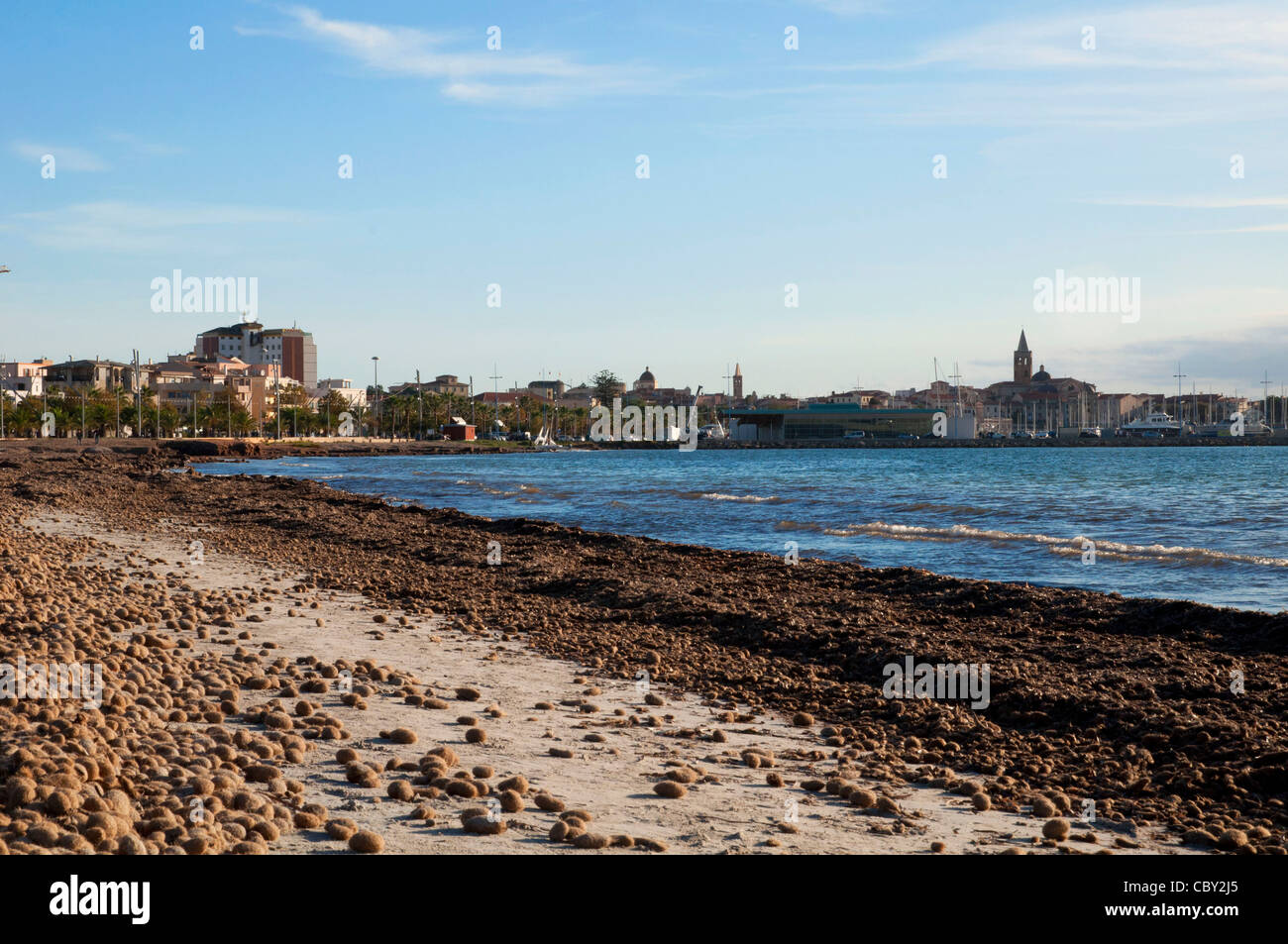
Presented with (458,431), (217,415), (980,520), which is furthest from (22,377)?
Answer: (980,520)

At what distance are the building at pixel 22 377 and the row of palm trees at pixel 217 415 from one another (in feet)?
76.3

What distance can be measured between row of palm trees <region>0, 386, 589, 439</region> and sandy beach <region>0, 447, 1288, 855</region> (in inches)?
4585

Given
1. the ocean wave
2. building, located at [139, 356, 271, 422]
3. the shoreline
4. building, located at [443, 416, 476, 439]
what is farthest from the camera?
building, located at [443, 416, 476, 439]

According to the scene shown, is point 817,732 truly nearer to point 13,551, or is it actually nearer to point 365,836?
point 365,836

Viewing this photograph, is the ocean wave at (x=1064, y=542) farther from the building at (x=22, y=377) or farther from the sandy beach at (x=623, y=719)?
the building at (x=22, y=377)

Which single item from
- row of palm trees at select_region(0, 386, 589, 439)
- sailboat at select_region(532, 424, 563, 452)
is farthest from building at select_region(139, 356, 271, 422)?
sailboat at select_region(532, 424, 563, 452)

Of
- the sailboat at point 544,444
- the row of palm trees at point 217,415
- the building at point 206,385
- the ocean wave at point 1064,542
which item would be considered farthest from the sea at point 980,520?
the building at point 206,385

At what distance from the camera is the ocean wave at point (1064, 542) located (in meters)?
23.0

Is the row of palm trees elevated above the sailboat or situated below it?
above

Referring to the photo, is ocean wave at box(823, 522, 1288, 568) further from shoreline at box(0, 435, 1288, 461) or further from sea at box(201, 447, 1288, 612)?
shoreline at box(0, 435, 1288, 461)

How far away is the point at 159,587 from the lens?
54.1 ft

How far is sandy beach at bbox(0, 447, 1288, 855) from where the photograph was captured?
20.4ft

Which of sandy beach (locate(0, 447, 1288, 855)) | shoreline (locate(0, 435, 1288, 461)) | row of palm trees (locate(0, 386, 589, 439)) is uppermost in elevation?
row of palm trees (locate(0, 386, 589, 439))
